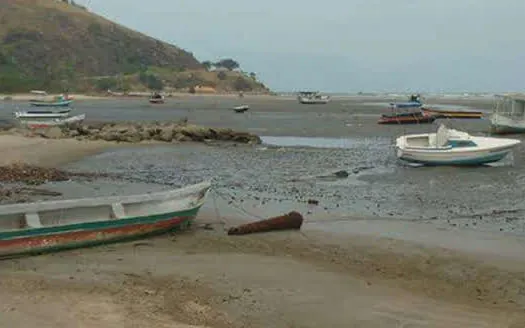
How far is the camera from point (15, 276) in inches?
432

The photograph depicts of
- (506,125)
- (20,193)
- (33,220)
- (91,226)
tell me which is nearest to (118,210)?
(91,226)

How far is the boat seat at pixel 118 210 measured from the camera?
1442cm

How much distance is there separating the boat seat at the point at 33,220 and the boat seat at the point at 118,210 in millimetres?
1620

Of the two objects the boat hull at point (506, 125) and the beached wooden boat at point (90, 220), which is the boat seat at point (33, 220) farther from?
the boat hull at point (506, 125)

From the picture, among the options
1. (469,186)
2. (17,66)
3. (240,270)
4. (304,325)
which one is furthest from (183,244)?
(17,66)

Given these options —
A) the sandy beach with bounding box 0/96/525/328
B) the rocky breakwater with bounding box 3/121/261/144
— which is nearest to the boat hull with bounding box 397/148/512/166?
the rocky breakwater with bounding box 3/121/261/144

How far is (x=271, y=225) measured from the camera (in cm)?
1569

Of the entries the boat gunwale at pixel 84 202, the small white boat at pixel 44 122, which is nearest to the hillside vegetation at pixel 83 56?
the small white boat at pixel 44 122

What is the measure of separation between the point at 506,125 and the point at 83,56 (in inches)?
5411

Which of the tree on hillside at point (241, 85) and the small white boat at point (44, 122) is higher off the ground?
the small white boat at point (44, 122)

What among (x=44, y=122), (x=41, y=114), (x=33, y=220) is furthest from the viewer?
(x=41, y=114)

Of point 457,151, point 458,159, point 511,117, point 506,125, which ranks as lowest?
point 506,125

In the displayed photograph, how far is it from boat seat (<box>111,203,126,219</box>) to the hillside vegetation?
127 metres

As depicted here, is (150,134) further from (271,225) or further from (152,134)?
(271,225)
